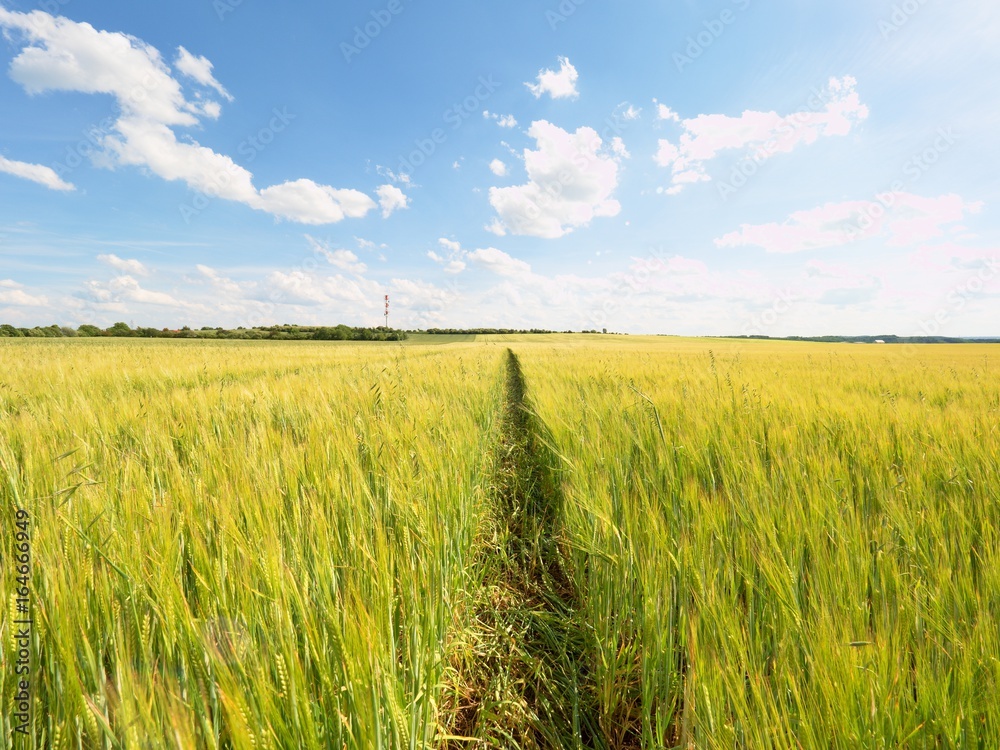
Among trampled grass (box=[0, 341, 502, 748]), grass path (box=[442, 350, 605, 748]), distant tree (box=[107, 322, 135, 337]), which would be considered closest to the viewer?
trampled grass (box=[0, 341, 502, 748])

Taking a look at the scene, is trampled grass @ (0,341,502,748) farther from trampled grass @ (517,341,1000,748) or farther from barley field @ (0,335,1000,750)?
trampled grass @ (517,341,1000,748)

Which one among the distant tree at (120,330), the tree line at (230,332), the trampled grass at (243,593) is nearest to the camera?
the trampled grass at (243,593)

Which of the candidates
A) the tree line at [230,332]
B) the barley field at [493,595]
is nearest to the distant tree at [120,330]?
the tree line at [230,332]

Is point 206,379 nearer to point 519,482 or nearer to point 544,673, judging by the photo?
point 519,482

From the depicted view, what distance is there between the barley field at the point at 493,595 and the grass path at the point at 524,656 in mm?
12

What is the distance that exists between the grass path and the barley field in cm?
1

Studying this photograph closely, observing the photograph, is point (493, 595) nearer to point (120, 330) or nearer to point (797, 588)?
point (797, 588)

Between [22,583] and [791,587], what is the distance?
5.81 ft

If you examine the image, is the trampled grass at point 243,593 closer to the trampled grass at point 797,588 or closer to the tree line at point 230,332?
the trampled grass at point 797,588

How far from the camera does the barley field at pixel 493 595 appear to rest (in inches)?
27.4

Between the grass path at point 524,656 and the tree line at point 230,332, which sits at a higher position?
the tree line at point 230,332

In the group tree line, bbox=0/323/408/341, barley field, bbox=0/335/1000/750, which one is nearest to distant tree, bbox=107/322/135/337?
tree line, bbox=0/323/408/341

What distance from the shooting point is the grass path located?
111cm

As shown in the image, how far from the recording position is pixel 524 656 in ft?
4.39
